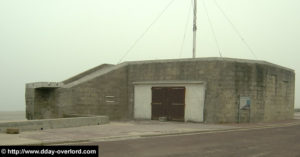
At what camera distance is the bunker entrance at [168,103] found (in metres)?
24.7

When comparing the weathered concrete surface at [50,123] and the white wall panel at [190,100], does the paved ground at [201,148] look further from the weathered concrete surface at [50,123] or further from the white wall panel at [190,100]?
the white wall panel at [190,100]

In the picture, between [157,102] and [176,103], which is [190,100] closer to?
[176,103]

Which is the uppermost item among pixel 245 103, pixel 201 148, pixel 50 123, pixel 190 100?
pixel 190 100

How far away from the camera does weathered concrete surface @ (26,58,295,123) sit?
76.6 feet

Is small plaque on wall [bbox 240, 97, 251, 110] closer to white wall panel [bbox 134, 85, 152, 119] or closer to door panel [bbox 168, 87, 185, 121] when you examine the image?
door panel [bbox 168, 87, 185, 121]

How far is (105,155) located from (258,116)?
1693 cm

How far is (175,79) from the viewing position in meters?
25.1

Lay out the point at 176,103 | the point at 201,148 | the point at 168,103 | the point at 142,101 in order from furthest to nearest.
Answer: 1. the point at 142,101
2. the point at 168,103
3. the point at 176,103
4. the point at 201,148

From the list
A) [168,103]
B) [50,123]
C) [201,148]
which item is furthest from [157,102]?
[201,148]

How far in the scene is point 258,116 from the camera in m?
24.9

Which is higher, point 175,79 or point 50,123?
point 175,79

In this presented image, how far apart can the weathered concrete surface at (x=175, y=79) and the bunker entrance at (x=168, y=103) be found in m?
0.84

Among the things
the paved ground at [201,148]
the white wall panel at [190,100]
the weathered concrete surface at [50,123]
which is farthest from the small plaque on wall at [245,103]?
the weathered concrete surface at [50,123]

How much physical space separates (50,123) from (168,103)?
9.81 meters
